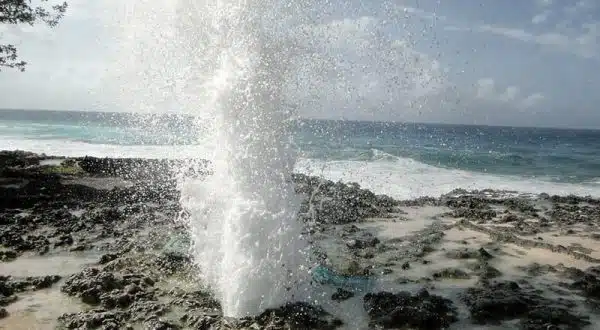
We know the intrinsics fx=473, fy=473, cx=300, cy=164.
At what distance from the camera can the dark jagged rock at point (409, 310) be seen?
6.98m

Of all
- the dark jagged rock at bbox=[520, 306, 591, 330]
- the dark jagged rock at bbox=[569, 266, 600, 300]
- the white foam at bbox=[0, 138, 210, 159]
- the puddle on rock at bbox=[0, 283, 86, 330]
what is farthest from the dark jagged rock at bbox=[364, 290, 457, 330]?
the white foam at bbox=[0, 138, 210, 159]

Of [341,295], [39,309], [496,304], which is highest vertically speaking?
[496,304]

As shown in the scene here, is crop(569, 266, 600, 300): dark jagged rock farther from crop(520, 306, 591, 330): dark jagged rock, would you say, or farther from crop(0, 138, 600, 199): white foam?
crop(0, 138, 600, 199): white foam

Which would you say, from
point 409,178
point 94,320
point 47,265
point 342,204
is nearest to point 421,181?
point 409,178

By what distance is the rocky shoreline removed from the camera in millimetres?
7137

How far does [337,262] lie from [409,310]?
3000mm

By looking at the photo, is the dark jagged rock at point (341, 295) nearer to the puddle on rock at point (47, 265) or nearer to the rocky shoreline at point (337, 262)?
the rocky shoreline at point (337, 262)

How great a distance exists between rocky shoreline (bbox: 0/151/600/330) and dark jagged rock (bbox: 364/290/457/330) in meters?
0.02

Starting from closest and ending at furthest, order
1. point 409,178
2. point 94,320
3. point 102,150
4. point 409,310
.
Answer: point 94,320, point 409,310, point 409,178, point 102,150

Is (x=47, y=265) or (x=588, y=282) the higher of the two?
(x=588, y=282)

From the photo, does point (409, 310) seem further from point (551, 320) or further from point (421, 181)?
point (421, 181)

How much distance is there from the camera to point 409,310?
714cm

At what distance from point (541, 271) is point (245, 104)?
6.82m

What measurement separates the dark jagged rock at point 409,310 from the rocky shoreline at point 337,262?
0.02 meters
